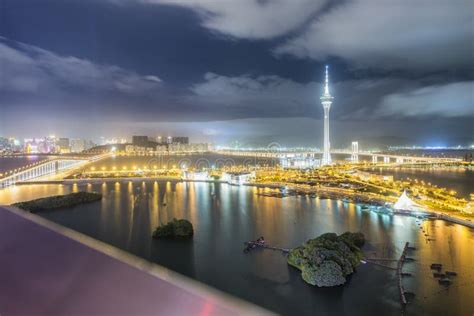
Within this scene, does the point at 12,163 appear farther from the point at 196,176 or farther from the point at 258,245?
the point at 258,245

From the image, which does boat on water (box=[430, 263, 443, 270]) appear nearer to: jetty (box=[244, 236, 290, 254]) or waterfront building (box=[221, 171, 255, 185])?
jetty (box=[244, 236, 290, 254])

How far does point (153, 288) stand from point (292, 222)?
21.8 feet

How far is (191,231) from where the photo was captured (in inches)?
230

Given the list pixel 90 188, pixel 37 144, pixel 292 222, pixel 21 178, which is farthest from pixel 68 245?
pixel 37 144

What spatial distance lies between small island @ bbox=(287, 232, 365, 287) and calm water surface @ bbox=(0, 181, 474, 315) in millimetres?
112

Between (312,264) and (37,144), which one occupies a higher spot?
(37,144)

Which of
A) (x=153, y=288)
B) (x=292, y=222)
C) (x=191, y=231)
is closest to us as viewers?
(x=153, y=288)

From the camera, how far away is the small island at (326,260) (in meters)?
3.76

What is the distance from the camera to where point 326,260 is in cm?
393

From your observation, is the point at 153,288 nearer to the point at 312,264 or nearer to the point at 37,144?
the point at 312,264

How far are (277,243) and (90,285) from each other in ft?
16.5

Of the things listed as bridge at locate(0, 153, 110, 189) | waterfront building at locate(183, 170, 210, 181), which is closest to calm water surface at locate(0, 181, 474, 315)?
bridge at locate(0, 153, 110, 189)

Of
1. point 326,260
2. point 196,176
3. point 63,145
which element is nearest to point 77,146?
point 63,145

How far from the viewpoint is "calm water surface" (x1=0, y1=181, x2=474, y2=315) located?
3.45 metres
